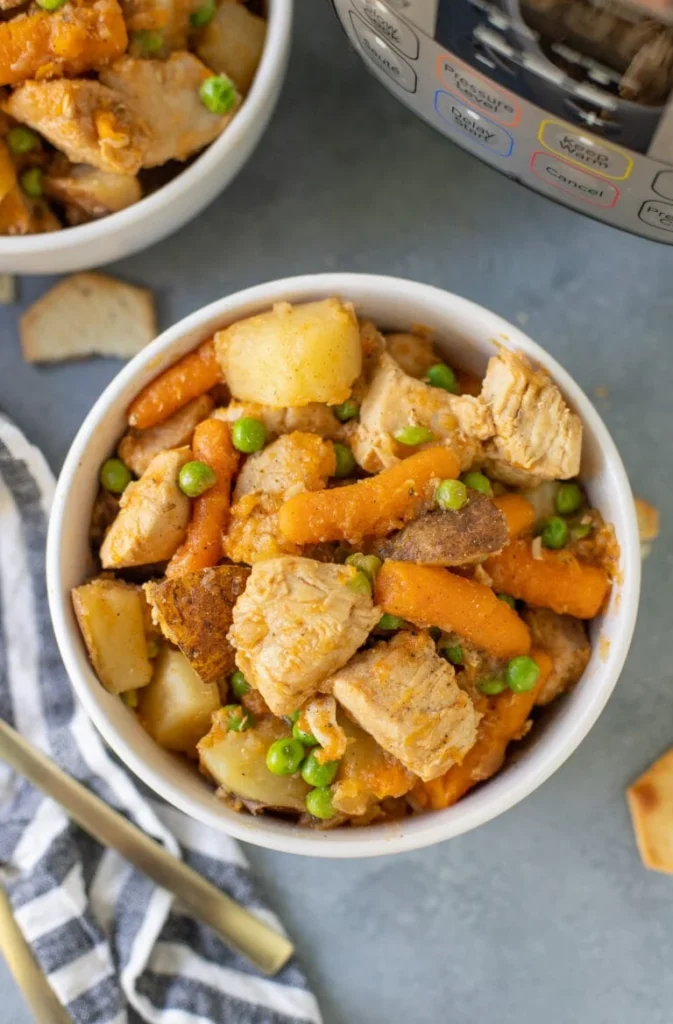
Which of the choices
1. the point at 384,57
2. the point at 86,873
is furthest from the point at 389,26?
the point at 86,873

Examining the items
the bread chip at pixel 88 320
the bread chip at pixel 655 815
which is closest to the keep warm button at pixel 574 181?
the bread chip at pixel 88 320

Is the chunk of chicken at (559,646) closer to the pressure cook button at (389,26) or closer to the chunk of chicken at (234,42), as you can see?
the pressure cook button at (389,26)

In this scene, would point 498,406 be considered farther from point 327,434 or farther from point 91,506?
point 91,506

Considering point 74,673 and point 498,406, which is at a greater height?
point 498,406

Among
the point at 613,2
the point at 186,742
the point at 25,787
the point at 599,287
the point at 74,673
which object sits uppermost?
the point at 613,2

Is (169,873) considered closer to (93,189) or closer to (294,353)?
(294,353)

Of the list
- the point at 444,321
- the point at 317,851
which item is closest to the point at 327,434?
the point at 444,321

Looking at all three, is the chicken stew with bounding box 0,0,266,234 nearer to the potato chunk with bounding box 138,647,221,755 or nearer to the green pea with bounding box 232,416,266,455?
the green pea with bounding box 232,416,266,455
